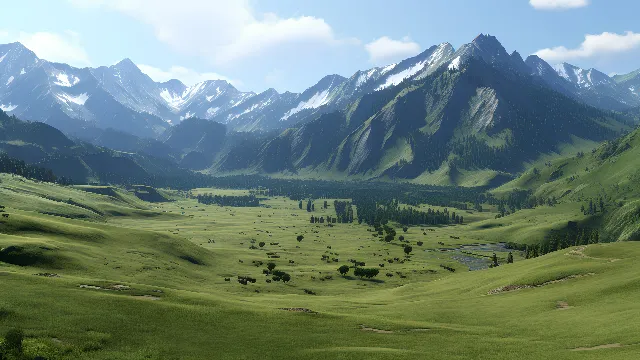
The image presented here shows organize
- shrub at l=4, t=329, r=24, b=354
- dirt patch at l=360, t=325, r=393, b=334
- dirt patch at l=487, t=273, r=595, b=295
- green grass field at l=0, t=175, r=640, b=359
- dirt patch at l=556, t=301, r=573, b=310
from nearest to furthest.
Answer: shrub at l=4, t=329, r=24, b=354 < green grass field at l=0, t=175, r=640, b=359 < dirt patch at l=360, t=325, r=393, b=334 < dirt patch at l=556, t=301, r=573, b=310 < dirt patch at l=487, t=273, r=595, b=295

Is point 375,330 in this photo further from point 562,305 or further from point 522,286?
point 522,286

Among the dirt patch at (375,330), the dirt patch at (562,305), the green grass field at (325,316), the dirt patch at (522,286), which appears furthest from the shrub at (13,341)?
the dirt patch at (522,286)

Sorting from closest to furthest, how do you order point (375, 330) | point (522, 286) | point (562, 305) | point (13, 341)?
point (13, 341) → point (375, 330) → point (562, 305) → point (522, 286)

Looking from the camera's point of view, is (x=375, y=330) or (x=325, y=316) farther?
(x=325, y=316)

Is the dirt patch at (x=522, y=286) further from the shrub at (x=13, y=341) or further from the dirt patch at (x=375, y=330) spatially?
the shrub at (x=13, y=341)

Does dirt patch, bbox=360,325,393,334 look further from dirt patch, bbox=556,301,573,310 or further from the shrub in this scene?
the shrub

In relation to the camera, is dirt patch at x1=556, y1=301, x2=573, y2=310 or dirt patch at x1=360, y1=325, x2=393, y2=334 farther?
dirt patch at x1=556, y1=301, x2=573, y2=310

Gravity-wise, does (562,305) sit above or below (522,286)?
above

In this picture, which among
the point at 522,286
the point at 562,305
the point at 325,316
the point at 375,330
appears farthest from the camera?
the point at 522,286

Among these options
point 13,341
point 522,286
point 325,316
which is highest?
point 13,341

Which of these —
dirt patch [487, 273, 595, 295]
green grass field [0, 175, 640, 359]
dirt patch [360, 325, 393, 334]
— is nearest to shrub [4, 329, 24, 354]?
green grass field [0, 175, 640, 359]

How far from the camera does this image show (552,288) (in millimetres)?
80812

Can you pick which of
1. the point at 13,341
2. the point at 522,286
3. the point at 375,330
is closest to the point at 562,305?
the point at 522,286

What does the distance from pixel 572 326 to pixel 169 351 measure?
5063 cm
